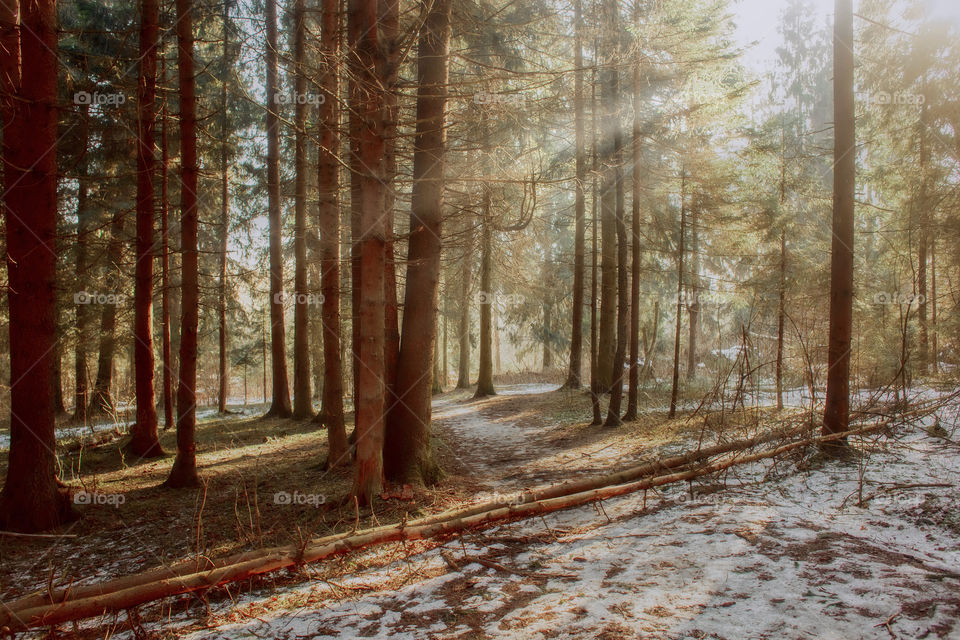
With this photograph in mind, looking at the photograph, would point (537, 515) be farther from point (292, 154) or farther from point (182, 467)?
point (292, 154)

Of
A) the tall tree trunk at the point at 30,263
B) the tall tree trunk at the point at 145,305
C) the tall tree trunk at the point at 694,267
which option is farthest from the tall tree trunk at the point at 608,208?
the tall tree trunk at the point at 30,263

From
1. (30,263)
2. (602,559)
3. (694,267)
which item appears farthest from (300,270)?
(694,267)

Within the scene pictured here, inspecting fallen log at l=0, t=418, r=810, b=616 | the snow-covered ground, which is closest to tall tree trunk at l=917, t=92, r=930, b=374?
fallen log at l=0, t=418, r=810, b=616

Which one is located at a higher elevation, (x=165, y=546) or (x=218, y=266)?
(x=218, y=266)

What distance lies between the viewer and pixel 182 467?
7.91 meters

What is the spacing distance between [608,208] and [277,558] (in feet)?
41.3

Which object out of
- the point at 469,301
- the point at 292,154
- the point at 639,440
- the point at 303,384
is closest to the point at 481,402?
→ the point at 469,301

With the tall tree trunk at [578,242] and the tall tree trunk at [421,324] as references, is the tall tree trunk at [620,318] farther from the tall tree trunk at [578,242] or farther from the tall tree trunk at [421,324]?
the tall tree trunk at [421,324]

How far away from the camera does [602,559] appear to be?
4.13 m

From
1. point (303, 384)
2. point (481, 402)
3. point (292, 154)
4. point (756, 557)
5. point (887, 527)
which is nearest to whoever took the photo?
point (756, 557)

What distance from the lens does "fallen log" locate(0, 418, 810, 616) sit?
346 centimetres

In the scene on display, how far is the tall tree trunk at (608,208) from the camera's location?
11883 mm

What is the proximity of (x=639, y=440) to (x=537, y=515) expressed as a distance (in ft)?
15.5

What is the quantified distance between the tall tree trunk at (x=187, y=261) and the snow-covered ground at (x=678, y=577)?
4.50 meters
